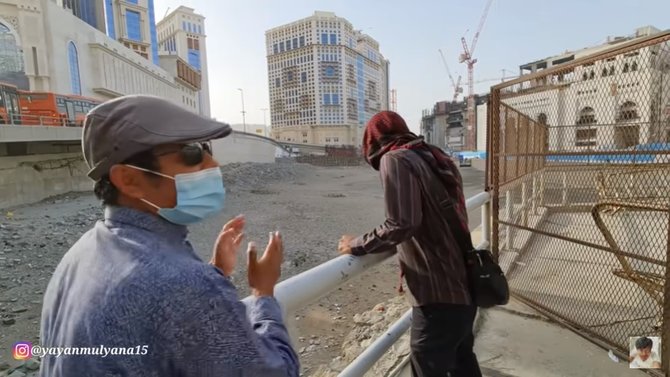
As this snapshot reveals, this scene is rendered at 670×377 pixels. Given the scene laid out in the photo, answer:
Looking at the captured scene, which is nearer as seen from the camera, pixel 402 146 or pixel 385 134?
pixel 402 146

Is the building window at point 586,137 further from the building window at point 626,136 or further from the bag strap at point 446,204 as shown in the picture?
the bag strap at point 446,204

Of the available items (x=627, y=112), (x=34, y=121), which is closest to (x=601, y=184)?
(x=627, y=112)

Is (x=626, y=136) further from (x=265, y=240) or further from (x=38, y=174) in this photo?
(x=38, y=174)

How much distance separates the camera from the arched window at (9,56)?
30.2 metres

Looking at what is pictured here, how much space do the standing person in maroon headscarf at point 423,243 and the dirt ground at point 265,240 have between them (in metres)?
4.00

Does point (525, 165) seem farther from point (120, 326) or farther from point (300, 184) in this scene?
point (300, 184)

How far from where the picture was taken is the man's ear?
92cm

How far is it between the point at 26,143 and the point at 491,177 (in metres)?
24.2

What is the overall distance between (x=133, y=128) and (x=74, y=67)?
44319 mm

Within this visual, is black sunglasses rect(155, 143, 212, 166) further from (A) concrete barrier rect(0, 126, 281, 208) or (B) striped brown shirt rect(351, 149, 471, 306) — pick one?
(A) concrete barrier rect(0, 126, 281, 208)

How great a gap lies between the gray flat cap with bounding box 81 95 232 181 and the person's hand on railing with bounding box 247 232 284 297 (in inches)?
13.2

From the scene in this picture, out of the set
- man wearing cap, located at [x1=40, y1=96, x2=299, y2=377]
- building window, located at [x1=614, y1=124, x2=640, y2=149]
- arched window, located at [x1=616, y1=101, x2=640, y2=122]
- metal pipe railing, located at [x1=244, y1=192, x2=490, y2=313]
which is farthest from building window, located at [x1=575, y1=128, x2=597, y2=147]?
man wearing cap, located at [x1=40, y1=96, x2=299, y2=377]

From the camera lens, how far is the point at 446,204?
1.84 metres

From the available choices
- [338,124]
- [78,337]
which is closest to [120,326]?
[78,337]
